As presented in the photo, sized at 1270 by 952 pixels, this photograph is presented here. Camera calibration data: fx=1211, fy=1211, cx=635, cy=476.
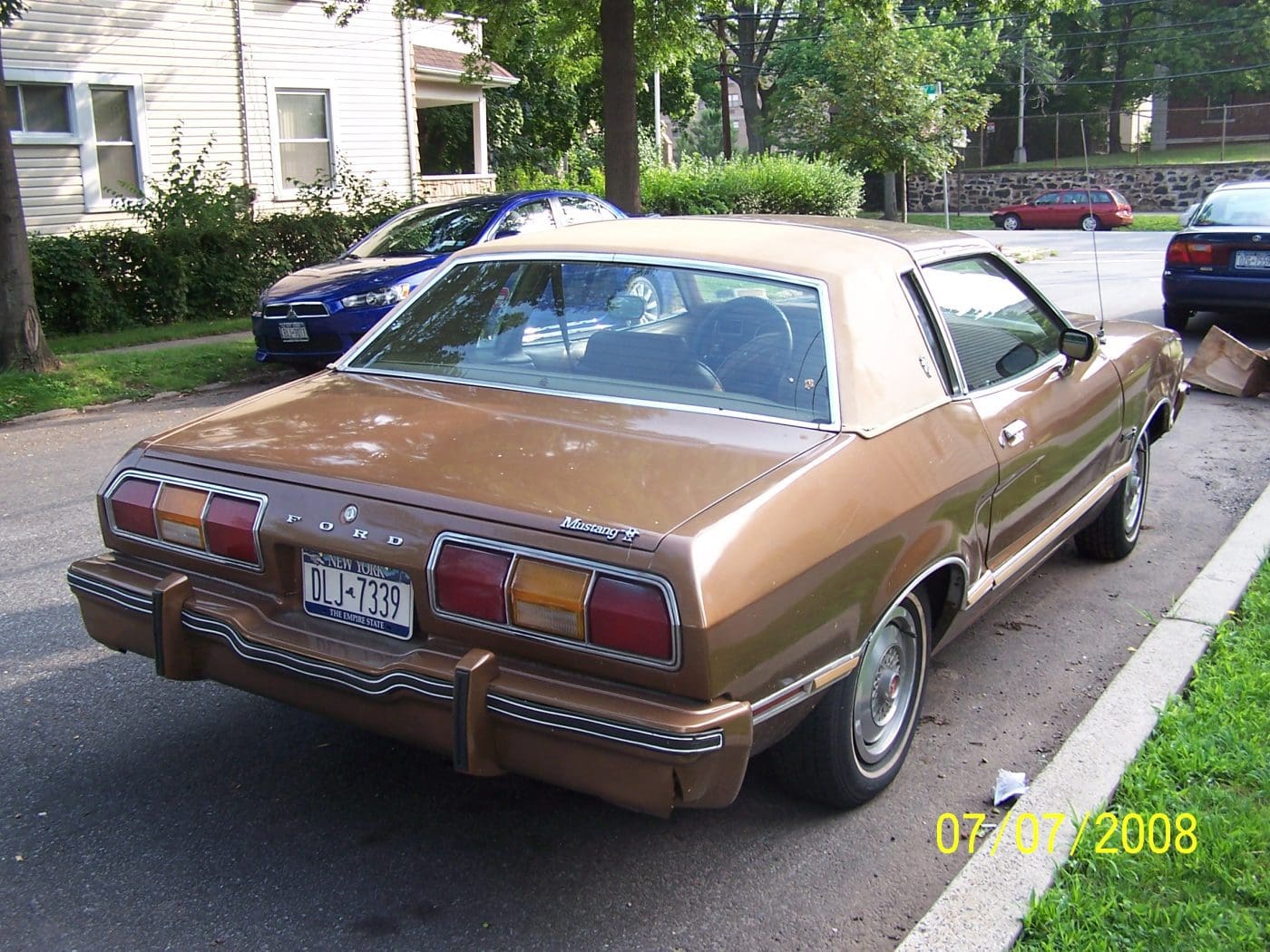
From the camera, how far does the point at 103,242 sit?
543 inches

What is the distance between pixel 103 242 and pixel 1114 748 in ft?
42.9

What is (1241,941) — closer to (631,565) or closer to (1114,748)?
(1114,748)

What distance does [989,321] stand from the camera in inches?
178

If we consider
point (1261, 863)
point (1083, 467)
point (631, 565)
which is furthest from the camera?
point (1083, 467)

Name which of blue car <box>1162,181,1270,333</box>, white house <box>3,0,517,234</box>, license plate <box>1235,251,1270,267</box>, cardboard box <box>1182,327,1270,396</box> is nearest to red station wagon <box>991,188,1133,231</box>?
white house <box>3,0,517,234</box>

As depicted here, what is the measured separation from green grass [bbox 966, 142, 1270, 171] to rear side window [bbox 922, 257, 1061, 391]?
43406 mm

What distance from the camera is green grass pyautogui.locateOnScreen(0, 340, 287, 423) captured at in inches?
389

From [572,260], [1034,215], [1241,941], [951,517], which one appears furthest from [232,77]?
[1034,215]

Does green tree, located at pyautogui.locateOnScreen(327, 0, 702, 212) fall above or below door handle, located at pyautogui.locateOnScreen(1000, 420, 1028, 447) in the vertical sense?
above

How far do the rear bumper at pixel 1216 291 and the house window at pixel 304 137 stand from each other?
1271 centimetres

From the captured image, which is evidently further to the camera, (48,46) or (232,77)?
(232,77)

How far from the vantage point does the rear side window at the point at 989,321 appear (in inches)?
163

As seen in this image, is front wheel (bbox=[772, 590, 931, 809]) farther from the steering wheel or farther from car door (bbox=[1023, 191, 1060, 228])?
car door (bbox=[1023, 191, 1060, 228])
